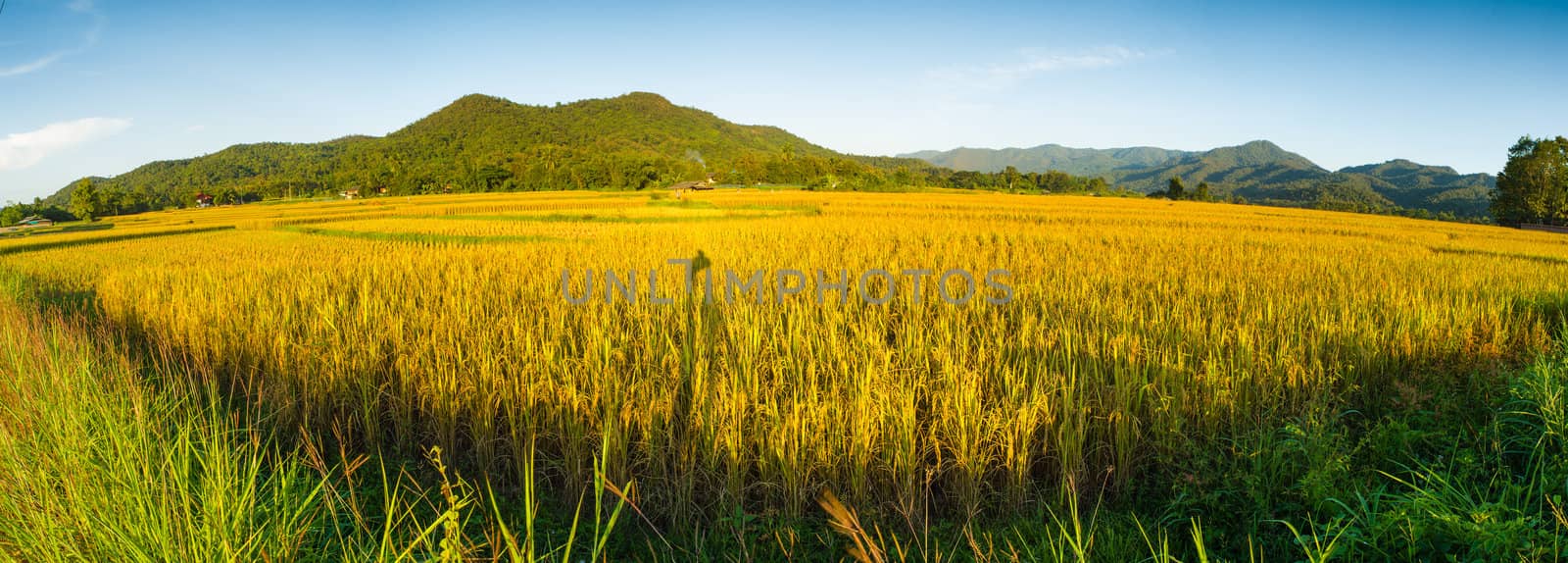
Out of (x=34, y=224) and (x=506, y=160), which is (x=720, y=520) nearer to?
(x=34, y=224)

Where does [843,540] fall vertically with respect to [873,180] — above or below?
below

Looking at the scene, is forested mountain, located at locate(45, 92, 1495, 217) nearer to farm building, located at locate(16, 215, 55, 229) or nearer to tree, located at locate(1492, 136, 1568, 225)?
farm building, located at locate(16, 215, 55, 229)

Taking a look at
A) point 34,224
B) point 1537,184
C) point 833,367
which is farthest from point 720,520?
point 1537,184

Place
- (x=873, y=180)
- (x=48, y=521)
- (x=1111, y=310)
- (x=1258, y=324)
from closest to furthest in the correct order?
1. (x=48, y=521)
2. (x=1258, y=324)
3. (x=1111, y=310)
4. (x=873, y=180)

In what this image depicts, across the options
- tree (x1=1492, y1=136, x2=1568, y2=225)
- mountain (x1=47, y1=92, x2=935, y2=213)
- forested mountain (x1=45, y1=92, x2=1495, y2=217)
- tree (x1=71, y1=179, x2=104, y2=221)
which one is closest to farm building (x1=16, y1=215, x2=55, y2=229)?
tree (x1=71, y1=179, x2=104, y2=221)

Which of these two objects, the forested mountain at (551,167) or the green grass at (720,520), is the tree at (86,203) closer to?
the forested mountain at (551,167)

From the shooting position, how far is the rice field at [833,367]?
2.31 meters

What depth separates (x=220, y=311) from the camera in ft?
14.4

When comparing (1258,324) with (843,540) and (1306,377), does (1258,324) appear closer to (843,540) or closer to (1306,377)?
(1306,377)

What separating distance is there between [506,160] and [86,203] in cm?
3568

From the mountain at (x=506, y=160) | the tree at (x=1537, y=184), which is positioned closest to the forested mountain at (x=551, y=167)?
the mountain at (x=506, y=160)

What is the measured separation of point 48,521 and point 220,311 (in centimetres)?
377

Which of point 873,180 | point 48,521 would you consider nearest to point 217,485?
point 48,521

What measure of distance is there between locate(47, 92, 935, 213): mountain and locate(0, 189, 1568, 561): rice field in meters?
52.3
